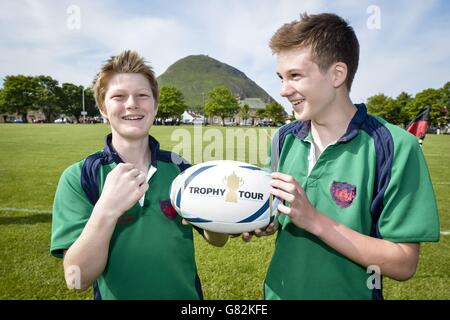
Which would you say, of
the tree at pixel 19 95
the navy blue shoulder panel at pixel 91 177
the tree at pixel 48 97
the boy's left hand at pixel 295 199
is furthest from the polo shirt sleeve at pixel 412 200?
the tree at pixel 48 97

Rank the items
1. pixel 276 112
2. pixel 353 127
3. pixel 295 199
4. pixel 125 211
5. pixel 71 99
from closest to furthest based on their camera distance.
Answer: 1. pixel 295 199
2. pixel 125 211
3. pixel 353 127
4. pixel 71 99
5. pixel 276 112

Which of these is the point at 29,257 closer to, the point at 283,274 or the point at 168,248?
the point at 168,248

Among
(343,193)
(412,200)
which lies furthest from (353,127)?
(412,200)

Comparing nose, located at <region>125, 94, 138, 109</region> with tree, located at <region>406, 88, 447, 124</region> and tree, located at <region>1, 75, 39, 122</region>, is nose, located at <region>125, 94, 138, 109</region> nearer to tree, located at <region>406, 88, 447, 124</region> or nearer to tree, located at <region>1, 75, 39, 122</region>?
tree, located at <region>406, 88, 447, 124</region>

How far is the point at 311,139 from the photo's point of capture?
2039 millimetres

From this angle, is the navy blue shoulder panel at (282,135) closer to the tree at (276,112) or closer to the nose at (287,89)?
the nose at (287,89)

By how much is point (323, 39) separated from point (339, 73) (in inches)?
8.3

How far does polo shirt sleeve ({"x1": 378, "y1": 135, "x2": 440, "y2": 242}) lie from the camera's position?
64.7 inches

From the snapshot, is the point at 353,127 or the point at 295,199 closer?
the point at 295,199

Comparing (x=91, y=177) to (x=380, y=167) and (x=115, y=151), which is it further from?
(x=380, y=167)

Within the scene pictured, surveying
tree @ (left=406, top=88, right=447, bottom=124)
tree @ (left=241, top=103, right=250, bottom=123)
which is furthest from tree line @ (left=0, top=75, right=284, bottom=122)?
tree @ (left=406, top=88, right=447, bottom=124)

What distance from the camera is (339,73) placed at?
1.91 m
